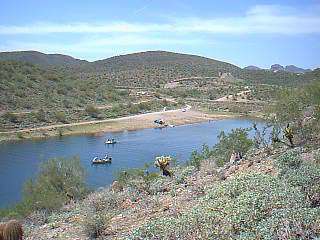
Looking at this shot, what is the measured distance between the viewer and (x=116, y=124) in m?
72.6

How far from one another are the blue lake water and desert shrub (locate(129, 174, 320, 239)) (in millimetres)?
26227

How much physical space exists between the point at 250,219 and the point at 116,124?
65.0 metres

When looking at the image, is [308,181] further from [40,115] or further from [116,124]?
[116,124]

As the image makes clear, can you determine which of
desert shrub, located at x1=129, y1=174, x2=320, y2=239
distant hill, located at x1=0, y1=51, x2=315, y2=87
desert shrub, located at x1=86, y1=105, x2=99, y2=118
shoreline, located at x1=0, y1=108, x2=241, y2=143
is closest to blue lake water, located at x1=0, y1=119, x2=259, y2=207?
shoreline, located at x1=0, y1=108, x2=241, y2=143

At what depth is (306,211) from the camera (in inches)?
296

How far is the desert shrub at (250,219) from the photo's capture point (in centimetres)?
714

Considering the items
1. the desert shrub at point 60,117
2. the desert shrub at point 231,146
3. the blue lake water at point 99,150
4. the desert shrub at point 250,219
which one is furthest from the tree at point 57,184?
the desert shrub at point 60,117

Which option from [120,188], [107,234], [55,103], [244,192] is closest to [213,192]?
[244,192]

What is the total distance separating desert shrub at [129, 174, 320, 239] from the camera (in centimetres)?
714

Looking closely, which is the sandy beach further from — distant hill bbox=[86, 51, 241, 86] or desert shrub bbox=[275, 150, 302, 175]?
desert shrub bbox=[275, 150, 302, 175]

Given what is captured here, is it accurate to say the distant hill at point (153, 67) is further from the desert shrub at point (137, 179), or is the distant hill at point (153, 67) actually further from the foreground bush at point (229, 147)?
the desert shrub at point (137, 179)

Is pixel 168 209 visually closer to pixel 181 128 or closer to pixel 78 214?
pixel 78 214

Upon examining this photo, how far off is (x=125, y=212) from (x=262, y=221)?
22.3ft

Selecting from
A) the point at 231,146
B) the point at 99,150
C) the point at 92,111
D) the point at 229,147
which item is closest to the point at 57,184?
the point at 229,147
